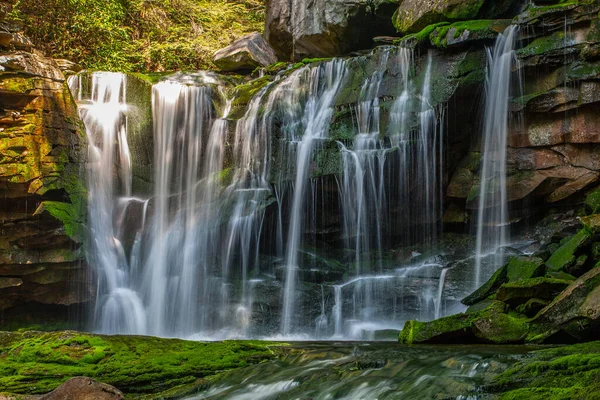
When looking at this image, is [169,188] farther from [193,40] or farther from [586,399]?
[586,399]

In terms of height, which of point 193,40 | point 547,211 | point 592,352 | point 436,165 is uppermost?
point 193,40

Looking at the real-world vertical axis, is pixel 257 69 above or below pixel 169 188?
above

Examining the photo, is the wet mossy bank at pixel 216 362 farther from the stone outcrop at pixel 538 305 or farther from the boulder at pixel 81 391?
the boulder at pixel 81 391

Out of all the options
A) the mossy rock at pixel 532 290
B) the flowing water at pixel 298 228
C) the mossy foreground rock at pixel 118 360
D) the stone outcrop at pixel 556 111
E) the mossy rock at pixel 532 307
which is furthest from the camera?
the flowing water at pixel 298 228

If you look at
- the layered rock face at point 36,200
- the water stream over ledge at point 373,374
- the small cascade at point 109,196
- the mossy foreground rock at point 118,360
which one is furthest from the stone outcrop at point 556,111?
the layered rock face at point 36,200

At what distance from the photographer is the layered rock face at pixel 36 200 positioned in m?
14.7

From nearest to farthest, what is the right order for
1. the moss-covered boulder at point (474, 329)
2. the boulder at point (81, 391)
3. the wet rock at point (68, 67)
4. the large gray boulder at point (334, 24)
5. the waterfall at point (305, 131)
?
the boulder at point (81, 391) → the moss-covered boulder at point (474, 329) → the waterfall at point (305, 131) → the wet rock at point (68, 67) → the large gray boulder at point (334, 24)

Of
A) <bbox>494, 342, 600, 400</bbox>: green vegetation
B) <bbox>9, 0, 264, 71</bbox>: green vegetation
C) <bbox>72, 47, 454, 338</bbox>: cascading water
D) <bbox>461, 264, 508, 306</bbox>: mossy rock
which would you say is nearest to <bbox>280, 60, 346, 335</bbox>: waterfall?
<bbox>72, 47, 454, 338</bbox>: cascading water

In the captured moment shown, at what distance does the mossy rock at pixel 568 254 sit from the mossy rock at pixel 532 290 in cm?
109

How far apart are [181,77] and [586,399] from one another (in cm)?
1757

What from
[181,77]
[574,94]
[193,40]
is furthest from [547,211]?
[193,40]

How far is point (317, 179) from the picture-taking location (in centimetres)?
1527

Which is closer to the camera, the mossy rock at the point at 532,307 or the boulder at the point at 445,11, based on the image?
the mossy rock at the point at 532,307

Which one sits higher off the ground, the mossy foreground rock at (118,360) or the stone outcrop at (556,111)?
the stone outcrop at (556,111)
